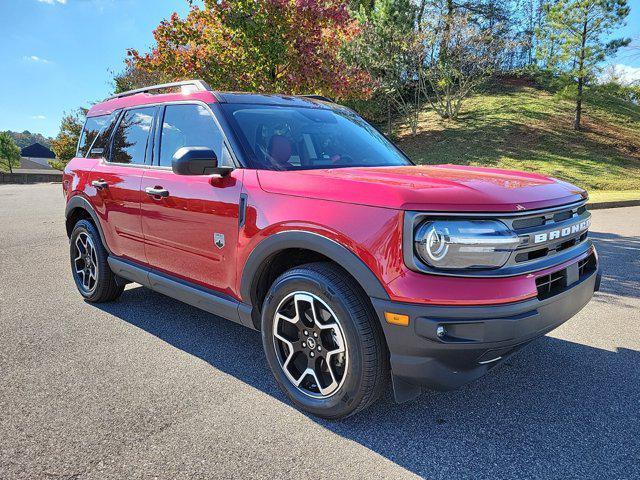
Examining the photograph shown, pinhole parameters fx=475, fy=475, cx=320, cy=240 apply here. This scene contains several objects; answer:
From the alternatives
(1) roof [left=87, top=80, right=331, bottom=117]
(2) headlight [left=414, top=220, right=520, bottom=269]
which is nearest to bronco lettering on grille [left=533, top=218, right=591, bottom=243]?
(2) headlight [left=414, top=220, right=520, bottom=269]

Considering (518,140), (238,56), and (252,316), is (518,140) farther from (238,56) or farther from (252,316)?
(252,316)

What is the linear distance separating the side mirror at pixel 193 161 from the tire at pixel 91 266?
1.99 metres

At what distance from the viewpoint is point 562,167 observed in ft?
62.1

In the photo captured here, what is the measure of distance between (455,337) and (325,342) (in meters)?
0.76

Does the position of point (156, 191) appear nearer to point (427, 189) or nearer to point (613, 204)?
point (427, 189)

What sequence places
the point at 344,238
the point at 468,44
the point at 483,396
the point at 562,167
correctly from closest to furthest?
the point at 344,238
the point at 483,396
the point at 562,167
the point at 468,44

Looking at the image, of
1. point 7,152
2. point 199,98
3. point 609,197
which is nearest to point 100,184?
point 199,98

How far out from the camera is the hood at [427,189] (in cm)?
221

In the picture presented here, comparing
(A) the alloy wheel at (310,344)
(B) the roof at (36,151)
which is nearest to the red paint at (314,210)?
(A) the alloy wheel at (310,344)

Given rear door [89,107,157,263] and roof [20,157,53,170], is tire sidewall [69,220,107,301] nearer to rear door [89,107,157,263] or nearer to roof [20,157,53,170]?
rear door [89,107,157,263]

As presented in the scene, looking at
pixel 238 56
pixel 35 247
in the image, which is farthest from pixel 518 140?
pixel 35 247

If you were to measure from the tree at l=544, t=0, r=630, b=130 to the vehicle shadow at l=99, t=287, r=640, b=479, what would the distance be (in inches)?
902

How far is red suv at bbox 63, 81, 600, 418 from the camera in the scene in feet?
7.14

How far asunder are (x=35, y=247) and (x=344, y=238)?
7.23 m
